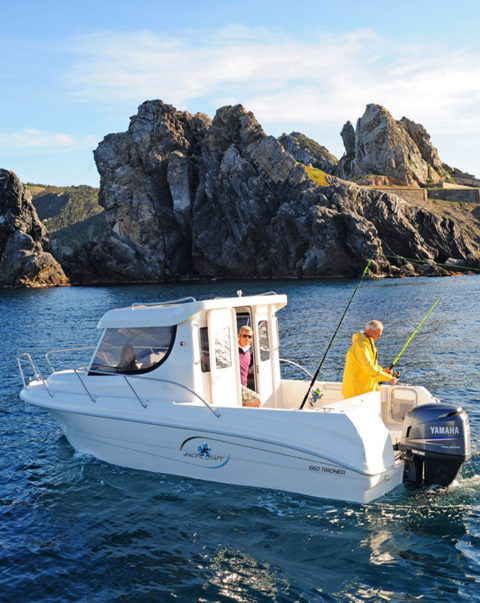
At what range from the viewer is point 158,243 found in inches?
3868

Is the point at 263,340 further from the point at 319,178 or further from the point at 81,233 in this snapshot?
the point at 81,233

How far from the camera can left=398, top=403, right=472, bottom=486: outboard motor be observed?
7.75m

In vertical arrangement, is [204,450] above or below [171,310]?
below

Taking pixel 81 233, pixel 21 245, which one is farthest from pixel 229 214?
pixel 81 233

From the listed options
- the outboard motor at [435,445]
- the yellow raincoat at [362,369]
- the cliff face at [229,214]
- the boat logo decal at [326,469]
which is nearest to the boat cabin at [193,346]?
the yellow raincoat at [362,369]

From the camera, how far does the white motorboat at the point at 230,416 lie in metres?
7.75

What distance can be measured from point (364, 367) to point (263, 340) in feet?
6.72

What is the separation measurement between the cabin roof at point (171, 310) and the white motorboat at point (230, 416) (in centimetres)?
2

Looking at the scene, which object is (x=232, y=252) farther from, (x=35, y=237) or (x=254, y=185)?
(x=35, y=237)

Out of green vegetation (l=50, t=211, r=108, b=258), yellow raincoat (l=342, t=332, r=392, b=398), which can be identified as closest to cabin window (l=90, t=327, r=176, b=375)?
yellow raincoat (l=342, t=332, r=392, b=398)

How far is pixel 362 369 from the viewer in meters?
9.12

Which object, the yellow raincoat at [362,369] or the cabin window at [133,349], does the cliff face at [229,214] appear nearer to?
the yellow raincoat at [362,369]

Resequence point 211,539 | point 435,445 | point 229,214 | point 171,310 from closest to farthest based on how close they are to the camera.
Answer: point 211,539, point 435,445, point 171,310, point 229,214

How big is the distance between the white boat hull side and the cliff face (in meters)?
74.5
